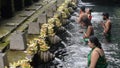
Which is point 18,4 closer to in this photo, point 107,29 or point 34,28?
point 34,28

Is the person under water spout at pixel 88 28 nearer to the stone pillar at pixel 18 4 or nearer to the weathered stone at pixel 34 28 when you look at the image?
the weathered stone at pixel 34 28

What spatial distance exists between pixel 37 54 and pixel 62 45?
4.22 metres

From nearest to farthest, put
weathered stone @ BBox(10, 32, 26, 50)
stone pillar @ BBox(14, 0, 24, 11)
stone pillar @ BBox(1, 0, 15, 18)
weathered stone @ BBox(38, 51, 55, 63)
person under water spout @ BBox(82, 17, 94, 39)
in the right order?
weathered stone @ BBox(10, 32, 26, 50), weathered stone @ BBox(38, 51, 55, 63), person under water spout @ BBox(82, 17, 94, 39), stone pillar @ BBox(1, 0, 15, 18), stone pillar @ BBox(14, 0, 24, 11)

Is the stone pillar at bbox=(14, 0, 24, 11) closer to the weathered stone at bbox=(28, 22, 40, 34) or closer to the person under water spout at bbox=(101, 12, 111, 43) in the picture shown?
the weathered stone at bbox=(28, 22, 40, 34)

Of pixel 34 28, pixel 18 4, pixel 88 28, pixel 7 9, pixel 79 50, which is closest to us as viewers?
pixel 88 28

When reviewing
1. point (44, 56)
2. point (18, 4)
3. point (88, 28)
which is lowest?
point (18, 4)

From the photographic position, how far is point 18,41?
15.1 m

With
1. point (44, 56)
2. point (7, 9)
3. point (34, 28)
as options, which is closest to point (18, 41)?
point (44, 56)

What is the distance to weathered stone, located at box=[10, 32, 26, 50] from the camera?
15008mm

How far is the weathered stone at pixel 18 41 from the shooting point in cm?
1501

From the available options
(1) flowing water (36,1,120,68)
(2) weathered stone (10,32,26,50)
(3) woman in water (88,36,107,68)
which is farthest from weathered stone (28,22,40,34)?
(3) woman in water (88,36,107,68)

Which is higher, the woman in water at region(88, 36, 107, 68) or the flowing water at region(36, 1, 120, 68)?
the woman in water at region(88, 36, 107, 68)

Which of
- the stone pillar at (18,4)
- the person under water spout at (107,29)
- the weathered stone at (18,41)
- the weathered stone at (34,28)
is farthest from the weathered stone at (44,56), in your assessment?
the stone pillar at (18,4)

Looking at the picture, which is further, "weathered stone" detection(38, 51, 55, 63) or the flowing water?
the flowing water
